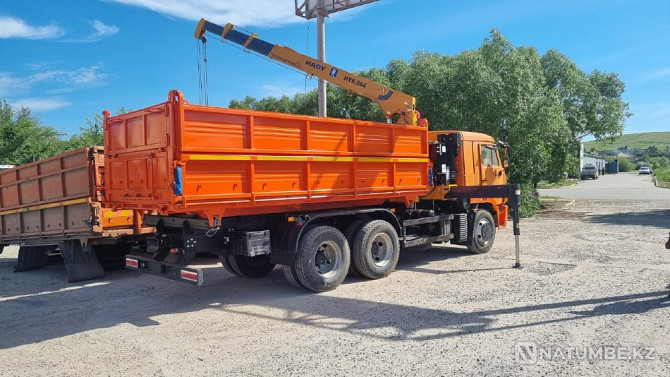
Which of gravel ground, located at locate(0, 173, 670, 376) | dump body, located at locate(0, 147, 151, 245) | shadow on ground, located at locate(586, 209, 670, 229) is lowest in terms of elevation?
gravel ground, located at locate(0, 173, 670, 376)

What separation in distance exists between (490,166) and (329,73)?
447cm

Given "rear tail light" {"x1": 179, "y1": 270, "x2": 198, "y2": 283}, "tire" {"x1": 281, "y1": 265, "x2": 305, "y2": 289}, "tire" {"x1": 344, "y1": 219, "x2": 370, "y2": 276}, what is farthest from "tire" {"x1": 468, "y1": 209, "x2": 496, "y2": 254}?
"rear tail light" {"x1": 179, "y1": 270, "x2": 198, "y2": 283}

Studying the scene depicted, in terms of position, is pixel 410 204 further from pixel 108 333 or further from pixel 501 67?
pixel 501 67

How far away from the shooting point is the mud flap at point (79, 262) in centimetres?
898

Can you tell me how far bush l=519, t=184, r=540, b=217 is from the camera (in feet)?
62.4

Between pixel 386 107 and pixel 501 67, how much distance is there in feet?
30.5

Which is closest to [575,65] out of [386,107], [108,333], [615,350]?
[386,107]

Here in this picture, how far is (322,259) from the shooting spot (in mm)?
7609

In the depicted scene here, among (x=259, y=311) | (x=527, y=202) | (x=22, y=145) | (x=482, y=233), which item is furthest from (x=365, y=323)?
(x=22, y=145)

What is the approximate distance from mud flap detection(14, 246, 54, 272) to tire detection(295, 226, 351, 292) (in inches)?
260

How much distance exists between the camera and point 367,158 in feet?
26.0

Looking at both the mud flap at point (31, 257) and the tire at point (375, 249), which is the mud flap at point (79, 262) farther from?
the tire at point (375, 249)

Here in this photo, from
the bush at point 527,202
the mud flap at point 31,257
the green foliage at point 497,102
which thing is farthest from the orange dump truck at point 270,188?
the bush at point 527,202

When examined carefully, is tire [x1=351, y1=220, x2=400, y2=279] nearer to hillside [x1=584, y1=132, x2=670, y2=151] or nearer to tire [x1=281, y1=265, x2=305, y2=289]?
tire [x1=281, y1=265, x2=305, y2=289]
